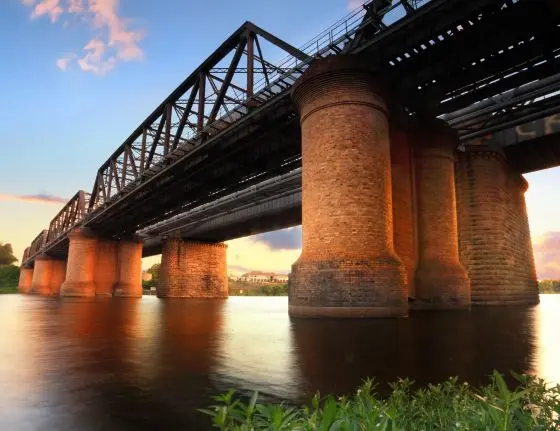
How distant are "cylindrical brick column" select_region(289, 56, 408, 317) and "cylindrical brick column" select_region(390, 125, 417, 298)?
4.69 meters

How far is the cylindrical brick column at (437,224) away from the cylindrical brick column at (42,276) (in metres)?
71.1

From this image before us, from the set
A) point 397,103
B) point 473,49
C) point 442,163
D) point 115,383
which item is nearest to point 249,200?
point 442,163

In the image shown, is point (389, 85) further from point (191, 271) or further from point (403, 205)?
point (191, 271)

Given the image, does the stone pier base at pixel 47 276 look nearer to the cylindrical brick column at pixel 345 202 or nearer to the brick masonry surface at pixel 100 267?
the brick masonry surface at pixel 100 267

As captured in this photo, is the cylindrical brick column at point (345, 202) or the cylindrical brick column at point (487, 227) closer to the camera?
the cylindrical brick column at point (345, 202)

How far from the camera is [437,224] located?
22.2 meters

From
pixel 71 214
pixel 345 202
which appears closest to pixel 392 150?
pixel 345 202

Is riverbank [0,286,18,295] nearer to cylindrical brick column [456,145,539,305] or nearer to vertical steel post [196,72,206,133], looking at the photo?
vertical steel post [196,72,206,133]

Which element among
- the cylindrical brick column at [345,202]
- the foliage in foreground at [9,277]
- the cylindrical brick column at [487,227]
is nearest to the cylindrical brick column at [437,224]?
the cylindrical brick column at [487,227]

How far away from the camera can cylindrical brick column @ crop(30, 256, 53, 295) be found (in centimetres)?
7404

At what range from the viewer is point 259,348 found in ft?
25.6

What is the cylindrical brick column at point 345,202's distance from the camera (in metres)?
14.5

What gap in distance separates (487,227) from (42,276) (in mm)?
Answer: 73102

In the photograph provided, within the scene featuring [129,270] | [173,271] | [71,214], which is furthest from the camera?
[71,214]
